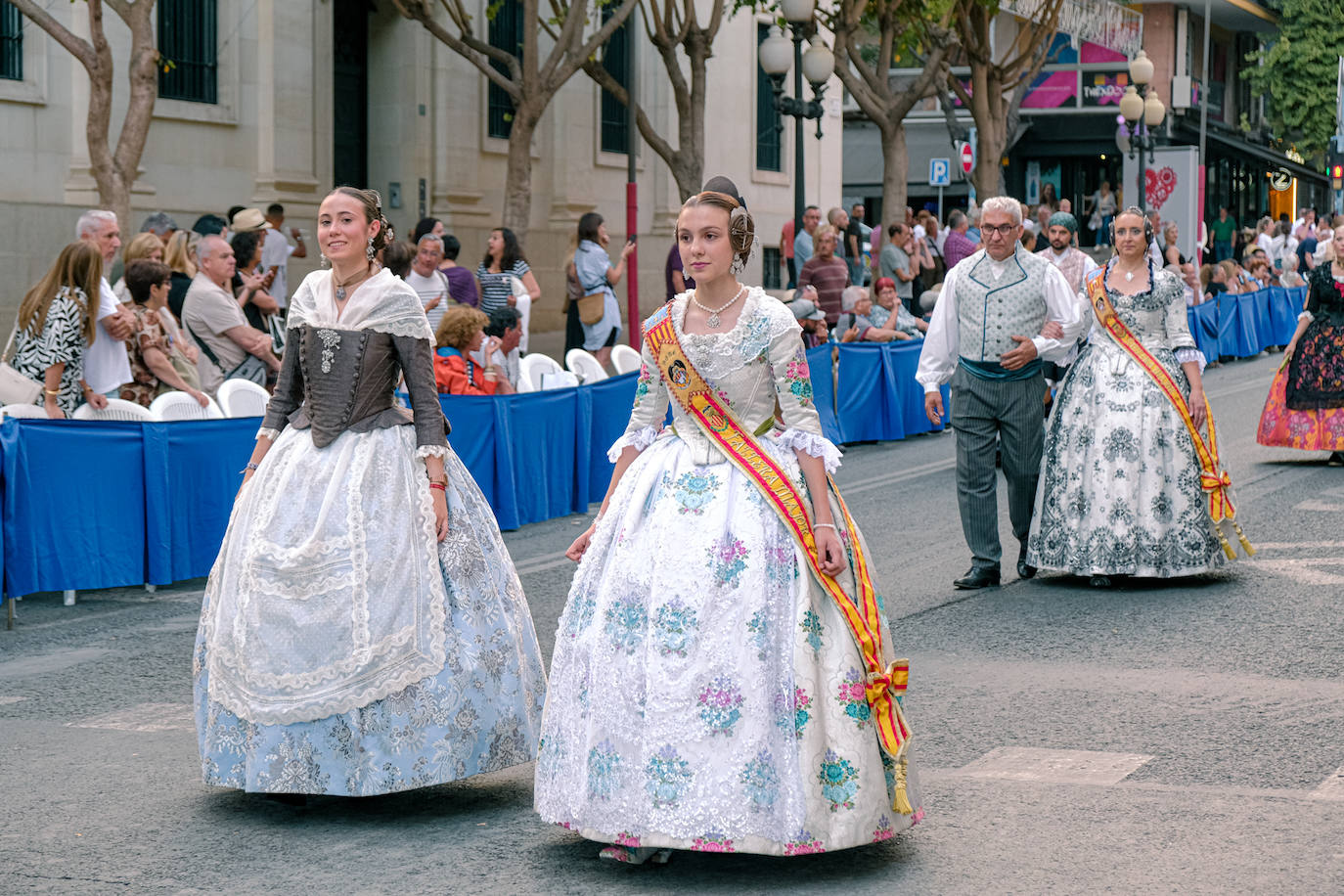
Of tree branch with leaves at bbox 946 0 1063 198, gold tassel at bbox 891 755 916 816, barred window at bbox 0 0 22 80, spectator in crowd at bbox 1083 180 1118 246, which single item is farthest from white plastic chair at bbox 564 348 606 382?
spectator in crowd at bbox 1083 180 1118 246

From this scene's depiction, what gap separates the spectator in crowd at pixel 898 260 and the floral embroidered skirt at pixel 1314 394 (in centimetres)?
700

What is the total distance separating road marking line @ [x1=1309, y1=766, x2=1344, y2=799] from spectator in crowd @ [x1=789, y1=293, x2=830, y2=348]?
1052 centimetres

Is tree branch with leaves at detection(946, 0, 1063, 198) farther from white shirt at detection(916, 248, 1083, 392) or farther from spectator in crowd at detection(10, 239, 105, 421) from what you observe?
spectator in crowd at detection(10, 239, 105, 421)

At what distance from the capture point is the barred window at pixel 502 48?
2575 centimetres

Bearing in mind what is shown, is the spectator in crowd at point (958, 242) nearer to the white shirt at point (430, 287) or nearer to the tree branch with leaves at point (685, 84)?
the tree branch with leaves at point (685, 84)

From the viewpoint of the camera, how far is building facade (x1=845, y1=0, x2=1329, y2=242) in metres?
52.5

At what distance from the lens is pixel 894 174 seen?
2727cm

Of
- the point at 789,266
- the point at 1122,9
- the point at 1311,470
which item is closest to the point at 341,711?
the point at 1311,470

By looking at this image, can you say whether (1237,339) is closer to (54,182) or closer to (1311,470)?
(1311,470)

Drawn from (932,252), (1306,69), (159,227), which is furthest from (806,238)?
(1306,69)

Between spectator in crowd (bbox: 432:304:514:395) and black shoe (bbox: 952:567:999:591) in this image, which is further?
spectator in crowd (bbox: 432:304:514:395)

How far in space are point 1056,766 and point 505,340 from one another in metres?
7.57

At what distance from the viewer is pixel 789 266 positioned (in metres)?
22.9

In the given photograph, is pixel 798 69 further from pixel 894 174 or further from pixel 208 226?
pixel 208 226
